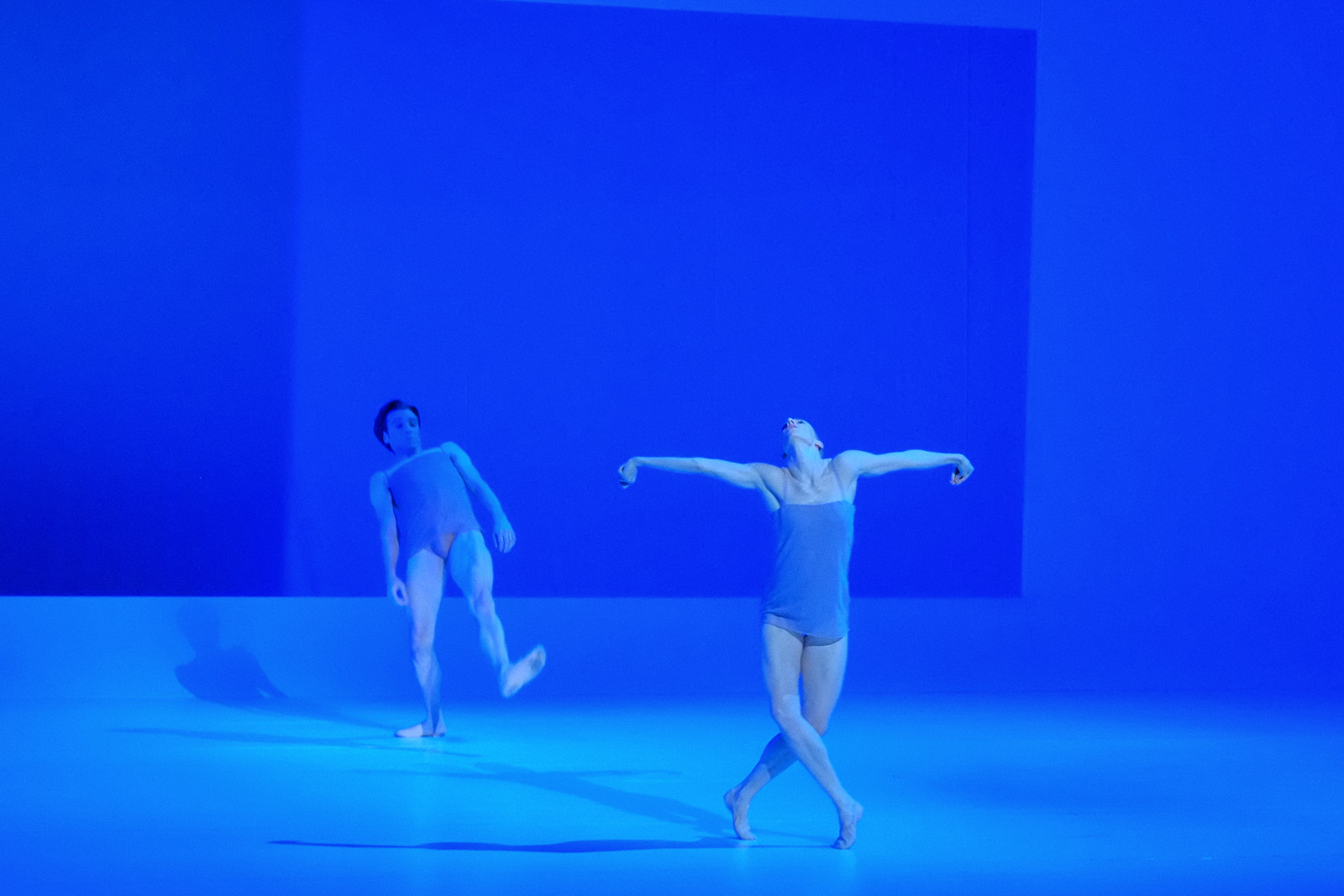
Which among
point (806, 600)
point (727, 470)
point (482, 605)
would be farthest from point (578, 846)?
point (482, 605)

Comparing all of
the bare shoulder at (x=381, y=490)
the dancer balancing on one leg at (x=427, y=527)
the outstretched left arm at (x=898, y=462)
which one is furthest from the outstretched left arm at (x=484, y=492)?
the outstretched left arm at (x=898, y=462)

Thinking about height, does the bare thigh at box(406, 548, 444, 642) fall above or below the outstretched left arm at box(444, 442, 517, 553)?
below

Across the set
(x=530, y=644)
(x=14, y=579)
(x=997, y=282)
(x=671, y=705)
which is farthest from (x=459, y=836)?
(x=997, y=282)

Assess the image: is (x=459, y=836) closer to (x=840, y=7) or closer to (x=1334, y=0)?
(x=840, y=7)

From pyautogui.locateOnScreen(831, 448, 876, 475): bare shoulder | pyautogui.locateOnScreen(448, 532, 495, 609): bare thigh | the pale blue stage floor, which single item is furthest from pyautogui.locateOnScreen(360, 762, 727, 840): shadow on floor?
pyautogui.locateOnScreen(831, 448, 876, 475): bare shoulder

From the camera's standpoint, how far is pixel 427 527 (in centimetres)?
627

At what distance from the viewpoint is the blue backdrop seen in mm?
9297

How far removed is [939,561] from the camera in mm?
9797

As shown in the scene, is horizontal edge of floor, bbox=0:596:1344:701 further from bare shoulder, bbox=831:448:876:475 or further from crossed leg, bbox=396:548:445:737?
bare shoulder, bbox=831:448:876:475

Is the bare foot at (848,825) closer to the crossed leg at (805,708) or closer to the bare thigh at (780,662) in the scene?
the crossed leg at (805,708)

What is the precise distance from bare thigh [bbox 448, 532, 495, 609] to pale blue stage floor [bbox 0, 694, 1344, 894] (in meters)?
0.66

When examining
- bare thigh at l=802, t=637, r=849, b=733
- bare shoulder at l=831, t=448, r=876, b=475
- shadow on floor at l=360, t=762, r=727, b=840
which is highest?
bare shoulder at l=831, t=448, r=876, b=475

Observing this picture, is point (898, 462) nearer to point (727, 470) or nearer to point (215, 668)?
point (727, 470)

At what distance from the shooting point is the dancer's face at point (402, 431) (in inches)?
246
